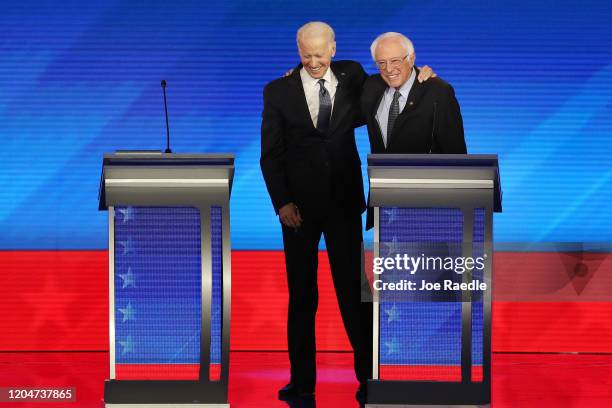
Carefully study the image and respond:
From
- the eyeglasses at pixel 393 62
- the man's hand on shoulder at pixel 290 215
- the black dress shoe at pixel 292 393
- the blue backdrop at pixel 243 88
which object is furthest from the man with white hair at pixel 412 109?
the blue backdrop at pixel 243 88

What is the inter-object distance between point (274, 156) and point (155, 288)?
0.77m

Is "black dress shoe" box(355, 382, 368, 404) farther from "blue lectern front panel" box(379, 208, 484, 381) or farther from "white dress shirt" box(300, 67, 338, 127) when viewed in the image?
"white dress shirt" box(300, 67, 338, 127)

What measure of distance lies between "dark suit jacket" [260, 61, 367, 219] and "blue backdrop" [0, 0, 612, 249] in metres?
1.68

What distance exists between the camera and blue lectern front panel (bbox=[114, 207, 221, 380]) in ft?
13.0

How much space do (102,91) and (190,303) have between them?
2.41 meters

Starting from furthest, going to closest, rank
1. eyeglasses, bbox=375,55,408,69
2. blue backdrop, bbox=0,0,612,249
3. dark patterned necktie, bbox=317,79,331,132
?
blue backdrop, bbox=0,0,612,249, dark patterned necktie, bbox=317,79,331,132, eyeglasses, bbox=375,55,408,69

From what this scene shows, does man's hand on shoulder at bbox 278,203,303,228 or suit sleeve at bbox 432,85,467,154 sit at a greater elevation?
suit sleeve at bbox 432,85,467,154

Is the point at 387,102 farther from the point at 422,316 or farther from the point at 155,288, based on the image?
the point at 155,288

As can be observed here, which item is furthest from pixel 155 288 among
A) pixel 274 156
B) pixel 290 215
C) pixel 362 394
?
pixel 362 394

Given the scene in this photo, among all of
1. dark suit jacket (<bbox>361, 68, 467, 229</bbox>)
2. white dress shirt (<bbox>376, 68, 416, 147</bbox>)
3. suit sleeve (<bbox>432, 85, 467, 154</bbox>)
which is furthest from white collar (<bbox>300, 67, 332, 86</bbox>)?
suit sleeve (<bbox>432, 85, 467, 154</bbox>)

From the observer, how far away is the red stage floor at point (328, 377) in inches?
184

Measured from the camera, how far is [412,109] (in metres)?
4.20

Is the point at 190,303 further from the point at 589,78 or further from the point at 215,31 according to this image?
the point at 589,78

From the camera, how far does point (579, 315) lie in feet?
20.0
